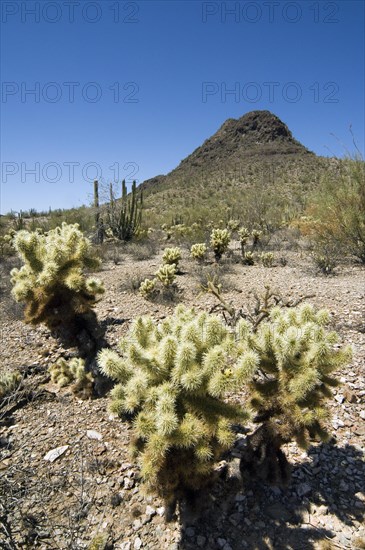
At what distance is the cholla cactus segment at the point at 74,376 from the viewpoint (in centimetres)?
383

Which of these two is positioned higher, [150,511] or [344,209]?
[344,209]

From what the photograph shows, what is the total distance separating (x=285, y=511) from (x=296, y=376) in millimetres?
1030

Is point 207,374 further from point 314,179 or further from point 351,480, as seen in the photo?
point 314,179

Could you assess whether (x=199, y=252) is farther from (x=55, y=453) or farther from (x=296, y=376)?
(x=296, y=376)

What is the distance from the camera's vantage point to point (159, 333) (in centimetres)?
267

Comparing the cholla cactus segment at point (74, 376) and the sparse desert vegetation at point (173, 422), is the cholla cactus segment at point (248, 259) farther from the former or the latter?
the cholla cactus segment at point (74, 376)

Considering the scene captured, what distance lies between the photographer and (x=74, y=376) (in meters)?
4.07

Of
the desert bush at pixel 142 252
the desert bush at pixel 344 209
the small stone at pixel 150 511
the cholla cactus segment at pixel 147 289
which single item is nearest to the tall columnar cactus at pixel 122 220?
the desert bush at pixel 142 252

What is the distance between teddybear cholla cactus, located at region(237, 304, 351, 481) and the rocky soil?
296mm

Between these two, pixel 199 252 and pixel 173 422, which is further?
pixel 199 252

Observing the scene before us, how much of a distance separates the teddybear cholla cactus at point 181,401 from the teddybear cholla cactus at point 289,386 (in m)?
0.26

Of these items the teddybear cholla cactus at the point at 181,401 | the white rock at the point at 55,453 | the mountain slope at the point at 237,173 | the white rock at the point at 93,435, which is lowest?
the white rock at the point at 55,453

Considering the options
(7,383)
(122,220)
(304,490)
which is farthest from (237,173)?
(304,490)

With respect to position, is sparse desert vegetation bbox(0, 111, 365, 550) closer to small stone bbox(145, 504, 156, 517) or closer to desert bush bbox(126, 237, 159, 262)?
small stone bbox(145, 504, 156, 517)
